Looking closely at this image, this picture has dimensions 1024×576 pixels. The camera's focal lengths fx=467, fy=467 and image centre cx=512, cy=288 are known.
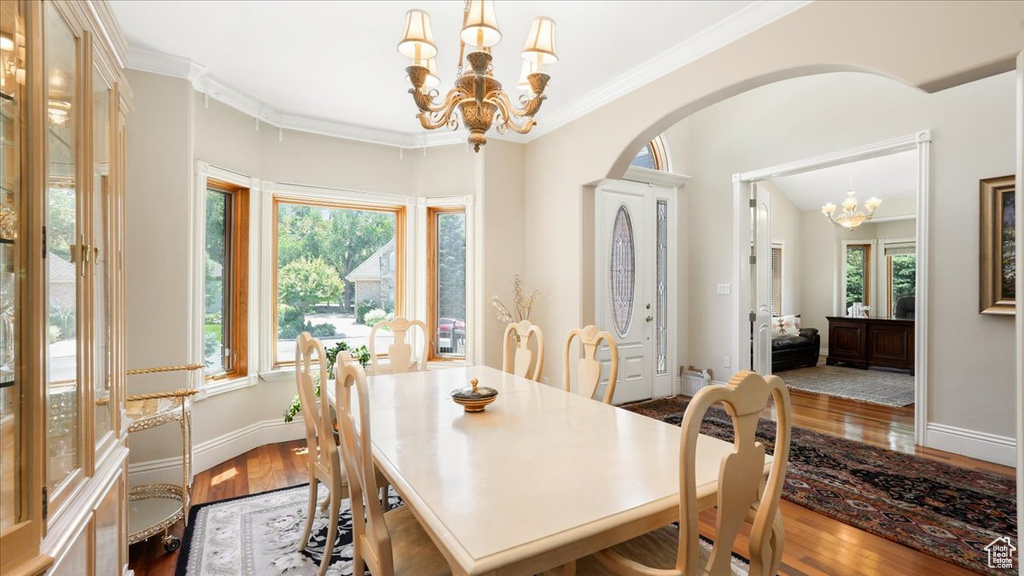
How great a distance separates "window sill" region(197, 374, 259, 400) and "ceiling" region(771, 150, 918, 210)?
759 centimetres

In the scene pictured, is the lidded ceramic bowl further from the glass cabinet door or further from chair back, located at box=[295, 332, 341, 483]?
the glass cabinet door

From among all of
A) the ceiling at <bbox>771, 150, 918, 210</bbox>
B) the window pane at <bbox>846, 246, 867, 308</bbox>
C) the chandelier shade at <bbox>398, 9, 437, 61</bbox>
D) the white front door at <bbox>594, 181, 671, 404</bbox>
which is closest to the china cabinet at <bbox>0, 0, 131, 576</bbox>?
the chandelier shade at <bbox>398, 9, 437, 61</bbox>

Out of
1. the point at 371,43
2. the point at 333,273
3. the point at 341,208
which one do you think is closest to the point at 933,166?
the point at 371,43

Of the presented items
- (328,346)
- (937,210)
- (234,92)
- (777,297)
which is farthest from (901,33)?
(777,297)

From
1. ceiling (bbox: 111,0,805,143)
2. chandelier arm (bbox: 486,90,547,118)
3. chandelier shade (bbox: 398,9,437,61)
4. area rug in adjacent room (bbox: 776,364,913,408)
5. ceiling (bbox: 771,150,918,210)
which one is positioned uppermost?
ceiling (bbox: 771,150,918,210)

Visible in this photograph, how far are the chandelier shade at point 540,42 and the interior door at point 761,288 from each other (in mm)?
4029

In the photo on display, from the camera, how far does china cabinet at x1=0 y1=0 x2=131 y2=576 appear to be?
103 centimetres

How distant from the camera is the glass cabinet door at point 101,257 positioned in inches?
60.9

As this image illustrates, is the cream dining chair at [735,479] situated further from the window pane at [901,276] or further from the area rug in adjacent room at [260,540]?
the window pane at [901,276]

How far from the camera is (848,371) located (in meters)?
7.26

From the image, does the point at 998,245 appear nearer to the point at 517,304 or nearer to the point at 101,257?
the point at 517,304

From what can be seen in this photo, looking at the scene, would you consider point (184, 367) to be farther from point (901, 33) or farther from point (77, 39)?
point (901, 33)

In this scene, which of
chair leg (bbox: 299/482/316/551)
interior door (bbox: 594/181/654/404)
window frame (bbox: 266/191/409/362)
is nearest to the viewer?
chair leg (bbox: 299/482/316/551)

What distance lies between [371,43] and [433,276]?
2.19 meters
